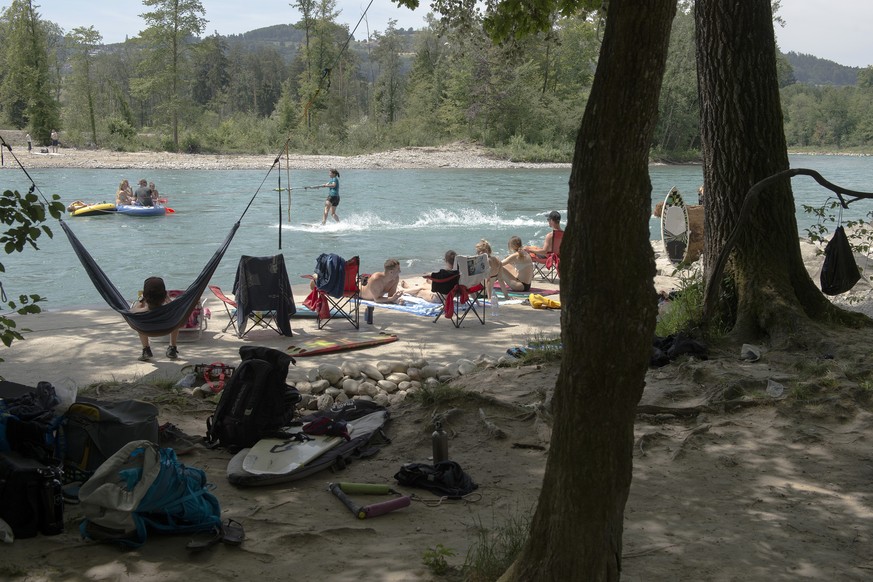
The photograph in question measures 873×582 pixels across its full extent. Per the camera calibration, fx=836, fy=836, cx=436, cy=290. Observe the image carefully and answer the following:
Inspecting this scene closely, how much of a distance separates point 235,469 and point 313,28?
147ft

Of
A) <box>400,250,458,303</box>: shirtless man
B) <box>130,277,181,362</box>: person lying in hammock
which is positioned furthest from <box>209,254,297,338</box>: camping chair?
<box>400,250,458,303</box>: shirtless man

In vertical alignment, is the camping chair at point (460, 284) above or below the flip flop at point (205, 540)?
above

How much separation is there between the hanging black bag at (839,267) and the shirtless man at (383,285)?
4799mm

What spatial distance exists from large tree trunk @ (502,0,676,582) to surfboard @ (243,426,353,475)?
76.7 inches

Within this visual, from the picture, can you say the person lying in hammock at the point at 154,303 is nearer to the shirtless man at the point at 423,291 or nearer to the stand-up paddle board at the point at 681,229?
the shirtless man at the point at 423,291

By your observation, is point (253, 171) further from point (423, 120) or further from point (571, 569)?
point (571, 569)

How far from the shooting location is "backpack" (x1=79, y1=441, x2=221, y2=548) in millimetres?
2871

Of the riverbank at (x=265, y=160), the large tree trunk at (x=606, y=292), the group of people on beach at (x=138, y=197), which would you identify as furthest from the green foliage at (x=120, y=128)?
the large tree trunk at (x=606, y=292)

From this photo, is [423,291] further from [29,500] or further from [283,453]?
[29,500]

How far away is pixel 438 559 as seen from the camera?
2656mm

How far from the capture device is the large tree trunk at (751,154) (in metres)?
5.13

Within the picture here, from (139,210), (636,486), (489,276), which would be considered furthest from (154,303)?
(139,210)

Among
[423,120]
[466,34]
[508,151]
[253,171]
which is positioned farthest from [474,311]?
[423,120]

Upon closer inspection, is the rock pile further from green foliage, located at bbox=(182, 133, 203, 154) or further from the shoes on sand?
green foliage, located at bbox=(182, 133, 203, 154)
